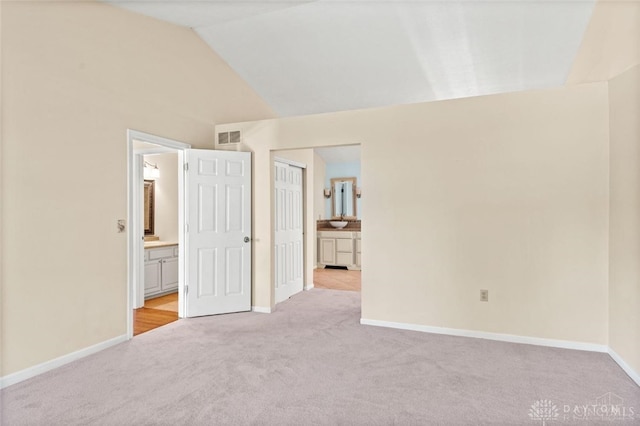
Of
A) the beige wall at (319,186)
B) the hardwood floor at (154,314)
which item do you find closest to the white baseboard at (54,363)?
the hardwood floor at (154,314)

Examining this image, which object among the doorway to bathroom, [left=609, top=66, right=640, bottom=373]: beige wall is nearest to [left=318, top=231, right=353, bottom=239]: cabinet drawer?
the doorway to bathroom

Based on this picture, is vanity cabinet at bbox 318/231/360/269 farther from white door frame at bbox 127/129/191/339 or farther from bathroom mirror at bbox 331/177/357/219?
white door frame at bbox 127/129/191/339

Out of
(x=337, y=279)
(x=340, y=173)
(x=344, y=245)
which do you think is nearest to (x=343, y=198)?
(x=340, y=173)

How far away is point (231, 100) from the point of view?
5035 millimetres

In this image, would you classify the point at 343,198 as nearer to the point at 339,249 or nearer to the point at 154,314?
the point at 339,249

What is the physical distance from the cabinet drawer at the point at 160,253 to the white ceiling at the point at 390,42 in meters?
2.86

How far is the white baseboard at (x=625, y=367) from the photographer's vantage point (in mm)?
2574

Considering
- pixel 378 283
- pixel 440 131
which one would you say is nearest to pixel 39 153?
pixel 378 283

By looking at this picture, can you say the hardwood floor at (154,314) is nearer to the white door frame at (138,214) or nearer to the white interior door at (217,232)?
the white door frame at (138,214)

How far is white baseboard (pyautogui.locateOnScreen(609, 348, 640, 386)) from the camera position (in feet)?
8.45

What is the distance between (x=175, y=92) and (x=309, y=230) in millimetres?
2925

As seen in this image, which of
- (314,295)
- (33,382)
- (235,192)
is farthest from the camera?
(314,295)

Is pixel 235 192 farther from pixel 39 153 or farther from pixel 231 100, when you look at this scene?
pixel 39 153

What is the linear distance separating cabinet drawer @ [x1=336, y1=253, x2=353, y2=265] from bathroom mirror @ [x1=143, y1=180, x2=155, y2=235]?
12.4ft
